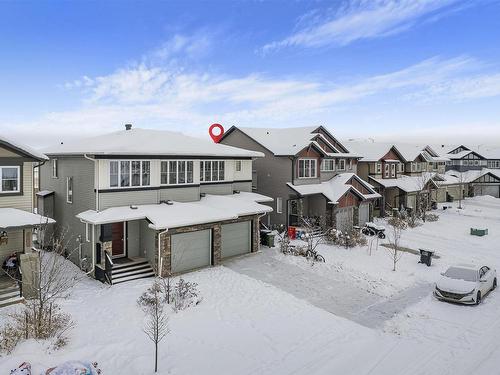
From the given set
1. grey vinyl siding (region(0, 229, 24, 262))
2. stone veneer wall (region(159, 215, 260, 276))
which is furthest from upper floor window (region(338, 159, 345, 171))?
grey vinyl siding (region(0, 229, 24, 262))

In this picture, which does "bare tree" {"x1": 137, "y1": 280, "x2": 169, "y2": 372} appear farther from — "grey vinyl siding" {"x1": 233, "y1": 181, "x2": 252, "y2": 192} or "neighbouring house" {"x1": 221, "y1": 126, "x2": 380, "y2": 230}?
"neighbouring house" {"x1": 221, "y1": 126, "x2": 380, "y2": 230}

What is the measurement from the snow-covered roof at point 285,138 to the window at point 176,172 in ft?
33.3

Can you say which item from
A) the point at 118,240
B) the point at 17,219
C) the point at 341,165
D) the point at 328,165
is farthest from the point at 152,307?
the point at 341,165

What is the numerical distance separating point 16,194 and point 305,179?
21.2 meters

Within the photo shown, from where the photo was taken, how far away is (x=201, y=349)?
1227 centimetres

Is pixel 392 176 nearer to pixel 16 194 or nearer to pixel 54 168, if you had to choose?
pixel 54 168

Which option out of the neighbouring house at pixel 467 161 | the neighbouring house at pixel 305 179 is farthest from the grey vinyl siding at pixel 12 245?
the neighbouring house at pixel 467 161

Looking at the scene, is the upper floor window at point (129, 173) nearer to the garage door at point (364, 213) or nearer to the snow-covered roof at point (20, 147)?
the snow-covered roof at point (20, 147)

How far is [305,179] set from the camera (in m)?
31.8

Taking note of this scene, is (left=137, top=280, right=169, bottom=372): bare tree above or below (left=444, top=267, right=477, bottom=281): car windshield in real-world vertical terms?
below

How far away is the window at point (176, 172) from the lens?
71.7 ft

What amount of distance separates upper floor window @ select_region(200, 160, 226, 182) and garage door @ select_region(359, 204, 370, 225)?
572 inches

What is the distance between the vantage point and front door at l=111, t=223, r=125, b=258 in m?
20.5

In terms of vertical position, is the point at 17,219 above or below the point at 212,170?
below
